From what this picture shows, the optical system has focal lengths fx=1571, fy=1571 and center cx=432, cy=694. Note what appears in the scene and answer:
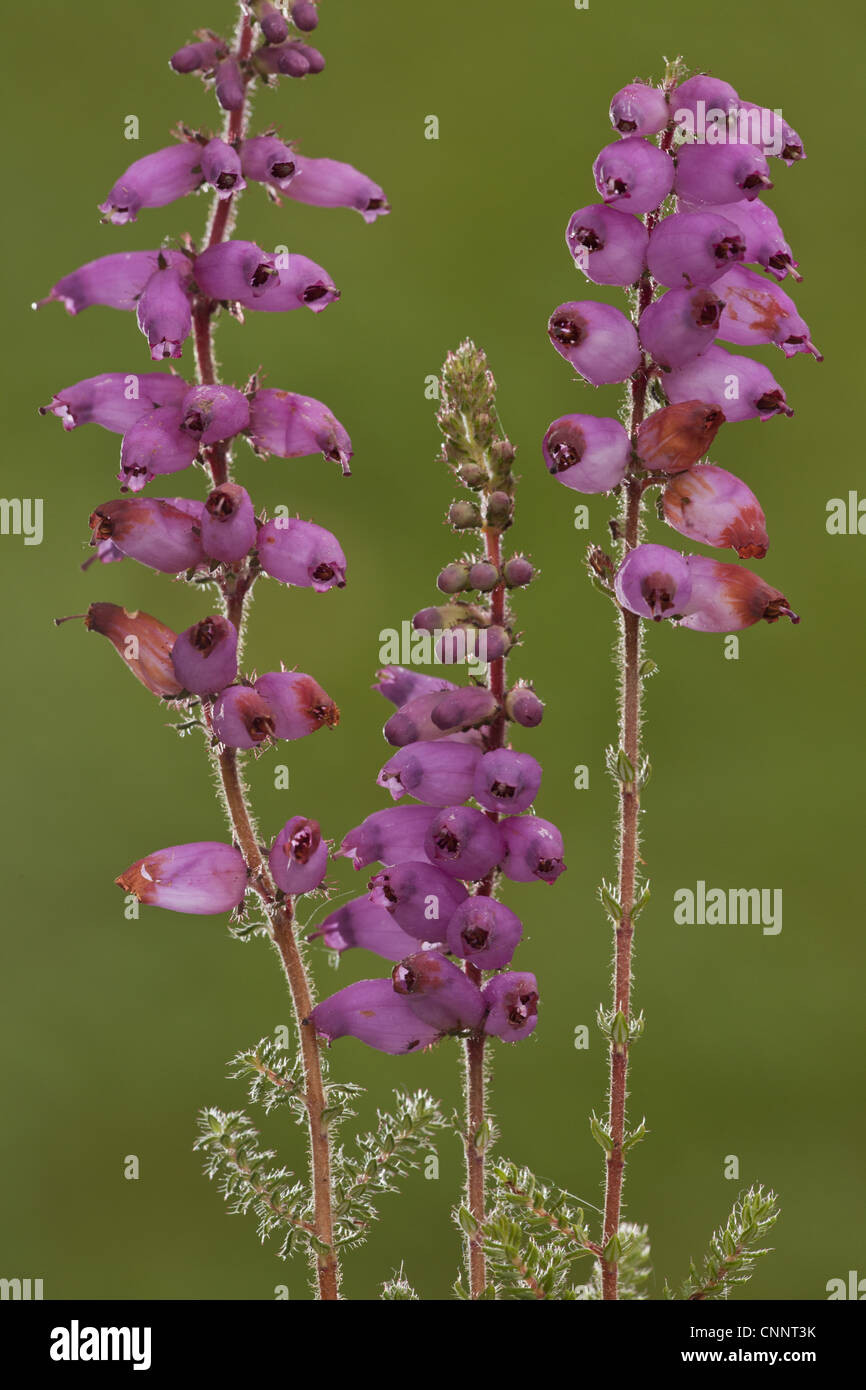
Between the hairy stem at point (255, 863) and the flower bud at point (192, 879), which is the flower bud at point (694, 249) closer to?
the hairy stem at point (255, 863)

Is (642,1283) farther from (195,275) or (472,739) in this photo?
(195,275)

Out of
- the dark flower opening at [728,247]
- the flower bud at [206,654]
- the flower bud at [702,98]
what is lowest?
the flower bud at [206,654]

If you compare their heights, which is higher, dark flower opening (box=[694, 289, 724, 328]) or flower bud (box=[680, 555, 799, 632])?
dark flower opening (box=[694, 289, 724, 328])

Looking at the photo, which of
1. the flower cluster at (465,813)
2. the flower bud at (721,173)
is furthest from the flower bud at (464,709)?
the flower bud at (721,173)

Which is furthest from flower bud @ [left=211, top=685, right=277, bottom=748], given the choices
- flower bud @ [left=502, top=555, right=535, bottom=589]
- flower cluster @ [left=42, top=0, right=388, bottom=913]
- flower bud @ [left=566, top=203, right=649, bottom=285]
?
flower bud @ [left=566, top=203, right=649, bottom=285]

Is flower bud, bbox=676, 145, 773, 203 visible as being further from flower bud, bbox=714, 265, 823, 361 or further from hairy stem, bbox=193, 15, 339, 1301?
hairy stem, bbox=193, 15, 339, 1301

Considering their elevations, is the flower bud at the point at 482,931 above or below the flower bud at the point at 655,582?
below
